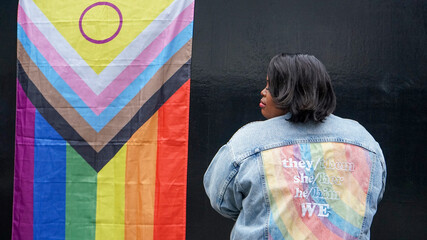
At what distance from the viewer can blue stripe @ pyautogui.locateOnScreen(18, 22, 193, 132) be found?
307 cm

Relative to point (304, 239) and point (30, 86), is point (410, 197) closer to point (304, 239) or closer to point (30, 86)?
point (304, 239)

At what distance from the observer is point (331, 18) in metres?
3.31

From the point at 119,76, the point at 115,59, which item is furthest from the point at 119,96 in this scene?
the point at 115,59

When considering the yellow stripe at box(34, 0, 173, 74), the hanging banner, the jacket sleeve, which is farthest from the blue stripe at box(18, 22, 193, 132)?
the jacket sleeve

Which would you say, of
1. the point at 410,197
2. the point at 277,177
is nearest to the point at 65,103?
the point at 277,177

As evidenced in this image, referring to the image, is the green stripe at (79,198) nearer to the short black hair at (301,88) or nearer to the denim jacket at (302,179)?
the denim jacket at (302,179)

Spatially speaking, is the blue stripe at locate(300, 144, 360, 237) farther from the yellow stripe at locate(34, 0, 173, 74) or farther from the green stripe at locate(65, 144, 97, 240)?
the green stripe at locate(65, 144, 97, 240)

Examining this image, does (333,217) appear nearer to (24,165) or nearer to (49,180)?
(49,180)

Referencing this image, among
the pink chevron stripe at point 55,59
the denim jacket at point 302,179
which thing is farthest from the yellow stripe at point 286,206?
the pink chevron stripe at point 55,59

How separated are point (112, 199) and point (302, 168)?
194cm

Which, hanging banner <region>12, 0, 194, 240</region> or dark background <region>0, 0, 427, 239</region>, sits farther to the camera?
dark background <region>0, 0, 427, 239</region>

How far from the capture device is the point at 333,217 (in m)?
1.57

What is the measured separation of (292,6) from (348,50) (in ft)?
1.83

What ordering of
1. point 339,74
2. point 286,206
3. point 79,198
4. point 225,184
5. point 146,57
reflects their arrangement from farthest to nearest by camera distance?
point 339,74 → point 79,198 → point 146,57 → point 225,184 → point 286,206
